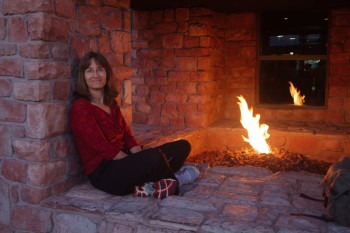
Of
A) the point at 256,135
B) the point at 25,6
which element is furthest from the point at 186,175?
the point at 256,135

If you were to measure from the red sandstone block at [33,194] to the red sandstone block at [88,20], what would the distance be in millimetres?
1387

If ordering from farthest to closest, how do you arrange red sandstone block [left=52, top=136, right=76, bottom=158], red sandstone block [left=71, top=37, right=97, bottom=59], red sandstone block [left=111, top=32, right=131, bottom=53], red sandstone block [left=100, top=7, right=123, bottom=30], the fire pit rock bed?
the fire pit rock bed → red sandstone block [left=111, top=32, right=131, bottom=53] → red sandstone block [left=100, top=7, right=123, bottom=30] → red sandstone block [left=71, top=37, right=97, bottom=59] → red sandstone block [left=52, top=136, right=76, bottom=158]

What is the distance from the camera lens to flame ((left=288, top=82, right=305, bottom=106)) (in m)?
6.77

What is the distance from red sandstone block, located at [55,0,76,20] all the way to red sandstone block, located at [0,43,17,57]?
444 mm

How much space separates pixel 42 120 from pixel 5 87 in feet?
1.52

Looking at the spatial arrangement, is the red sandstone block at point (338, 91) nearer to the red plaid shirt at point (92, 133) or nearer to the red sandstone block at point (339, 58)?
the red sandstone block at point (339, 58)

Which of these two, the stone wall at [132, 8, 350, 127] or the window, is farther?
the window

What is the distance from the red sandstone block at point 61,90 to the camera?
3092 millimetres

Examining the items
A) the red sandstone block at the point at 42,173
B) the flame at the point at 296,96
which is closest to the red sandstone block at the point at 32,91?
the red sandstone block at the point at 42,173

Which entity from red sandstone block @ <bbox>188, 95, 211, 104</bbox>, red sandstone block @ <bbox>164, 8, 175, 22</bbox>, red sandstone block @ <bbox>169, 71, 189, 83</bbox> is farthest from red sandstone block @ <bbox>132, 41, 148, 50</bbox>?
red sandstone block @ <bbox>188, 95, 211, 104</bbox>

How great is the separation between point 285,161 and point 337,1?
2.67 meters

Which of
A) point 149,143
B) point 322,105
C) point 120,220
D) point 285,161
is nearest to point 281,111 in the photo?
point 322,105

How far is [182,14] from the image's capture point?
6.11 metres

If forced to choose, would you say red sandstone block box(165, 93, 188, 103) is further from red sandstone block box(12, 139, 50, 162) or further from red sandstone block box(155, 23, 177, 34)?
red sandstone block box(12, 139, 50, 162)
